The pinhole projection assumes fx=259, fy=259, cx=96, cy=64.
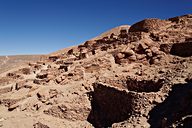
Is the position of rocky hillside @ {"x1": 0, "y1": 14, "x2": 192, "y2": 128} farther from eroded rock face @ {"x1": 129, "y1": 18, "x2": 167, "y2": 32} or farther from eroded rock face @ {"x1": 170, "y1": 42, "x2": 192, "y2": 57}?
eroded rock face @ {"x1": 129, "y1": 18, "x2": 167, "y2": 32}

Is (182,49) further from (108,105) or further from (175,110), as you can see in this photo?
(175,110)

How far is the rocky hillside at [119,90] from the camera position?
9.75m

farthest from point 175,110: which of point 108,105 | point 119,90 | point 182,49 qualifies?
point 182,49

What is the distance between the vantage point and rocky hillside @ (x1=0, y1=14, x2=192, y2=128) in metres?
9.75

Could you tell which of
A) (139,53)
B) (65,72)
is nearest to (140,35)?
(139,53)

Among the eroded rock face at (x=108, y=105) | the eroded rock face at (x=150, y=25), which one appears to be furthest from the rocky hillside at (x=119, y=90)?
the eroded rock face at (x=150, y=25)

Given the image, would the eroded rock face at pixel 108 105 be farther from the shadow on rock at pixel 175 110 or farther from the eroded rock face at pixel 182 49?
the eroded rock face at pixel 182 49

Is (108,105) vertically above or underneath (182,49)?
underneath

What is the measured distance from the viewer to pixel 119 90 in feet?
39.3


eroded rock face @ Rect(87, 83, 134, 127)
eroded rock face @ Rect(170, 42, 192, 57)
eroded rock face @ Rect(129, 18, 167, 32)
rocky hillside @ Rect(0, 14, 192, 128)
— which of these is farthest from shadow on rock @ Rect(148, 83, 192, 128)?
eroded rock face @ Rect(129, 18, 167, 32)

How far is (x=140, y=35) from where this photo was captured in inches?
739

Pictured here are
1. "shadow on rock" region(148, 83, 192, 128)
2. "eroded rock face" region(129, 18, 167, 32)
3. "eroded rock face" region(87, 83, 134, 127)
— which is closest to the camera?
"shadow on rock" region(148, 83, 192, 128)

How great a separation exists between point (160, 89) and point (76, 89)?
5289 millimetres

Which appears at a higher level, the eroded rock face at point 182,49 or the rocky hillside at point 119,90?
the eroded rock face at point 182,49
